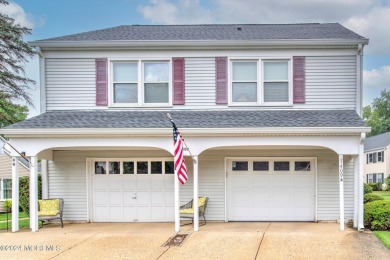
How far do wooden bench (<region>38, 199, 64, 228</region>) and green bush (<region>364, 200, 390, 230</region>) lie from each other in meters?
9.10

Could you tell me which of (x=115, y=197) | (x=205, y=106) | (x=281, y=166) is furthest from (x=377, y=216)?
(x=115, y=197)

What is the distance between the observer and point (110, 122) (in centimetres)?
1245

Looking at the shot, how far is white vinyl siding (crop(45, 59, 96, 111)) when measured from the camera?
13.9 meters

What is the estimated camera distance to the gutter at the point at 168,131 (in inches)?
453

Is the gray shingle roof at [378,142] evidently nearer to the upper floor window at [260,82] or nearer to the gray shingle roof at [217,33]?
the gray shingle roof at [217,33]

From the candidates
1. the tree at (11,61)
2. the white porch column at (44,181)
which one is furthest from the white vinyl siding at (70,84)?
the tree at (11,61)

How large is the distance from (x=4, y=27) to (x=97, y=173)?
15.8 m

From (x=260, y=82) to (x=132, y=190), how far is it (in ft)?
18.3

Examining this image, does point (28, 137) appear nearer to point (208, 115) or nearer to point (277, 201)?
point (208, 115)

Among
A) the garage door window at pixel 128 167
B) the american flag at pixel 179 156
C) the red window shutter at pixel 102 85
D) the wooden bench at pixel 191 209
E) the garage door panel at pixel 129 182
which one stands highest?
the red window shutter at pixel 102 85

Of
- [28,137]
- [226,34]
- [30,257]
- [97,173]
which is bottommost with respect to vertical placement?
[30,257]

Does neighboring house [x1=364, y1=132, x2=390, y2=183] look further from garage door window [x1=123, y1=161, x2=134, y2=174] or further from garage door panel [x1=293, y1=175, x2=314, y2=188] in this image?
garage door window [x1=123, y1=161, x2=134, y2=174]

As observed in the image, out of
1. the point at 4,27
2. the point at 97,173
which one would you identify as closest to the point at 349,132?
the point at 97,173

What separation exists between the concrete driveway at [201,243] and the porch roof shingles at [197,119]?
3002mm
